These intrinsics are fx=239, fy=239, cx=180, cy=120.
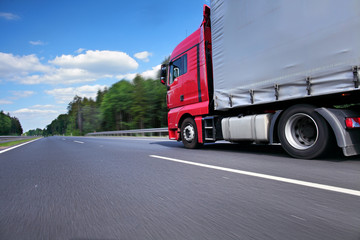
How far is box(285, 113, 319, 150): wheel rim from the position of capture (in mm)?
4523

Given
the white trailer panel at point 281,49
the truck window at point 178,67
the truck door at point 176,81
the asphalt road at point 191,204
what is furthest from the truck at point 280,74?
the asphalt road at point 191,204

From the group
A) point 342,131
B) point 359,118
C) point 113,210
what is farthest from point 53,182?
point 359,118

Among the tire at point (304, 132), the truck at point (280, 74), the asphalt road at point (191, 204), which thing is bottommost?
the asphalt road at point (191, 204)

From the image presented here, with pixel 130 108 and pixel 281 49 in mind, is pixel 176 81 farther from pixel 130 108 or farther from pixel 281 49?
pixel 130 108

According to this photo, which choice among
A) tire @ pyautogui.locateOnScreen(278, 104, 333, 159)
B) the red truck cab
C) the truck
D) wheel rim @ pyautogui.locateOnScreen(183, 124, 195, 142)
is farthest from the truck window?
tire @ pyautogui.locateOnScreen(278, 104, 333, 159)

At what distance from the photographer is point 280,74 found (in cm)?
466

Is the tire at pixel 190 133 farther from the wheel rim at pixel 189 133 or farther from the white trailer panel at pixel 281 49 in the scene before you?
the white trailer panel at pixel 281 49

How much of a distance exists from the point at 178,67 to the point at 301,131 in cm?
453

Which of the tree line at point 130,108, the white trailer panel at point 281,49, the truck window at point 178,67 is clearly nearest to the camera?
the white trailer panel at point 281,49

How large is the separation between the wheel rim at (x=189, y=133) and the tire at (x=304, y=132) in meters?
3.07

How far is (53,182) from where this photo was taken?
353cm

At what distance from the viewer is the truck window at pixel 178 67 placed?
7571 mm

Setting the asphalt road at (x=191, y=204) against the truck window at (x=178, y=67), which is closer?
the asphalt road at (x=191, y=204)

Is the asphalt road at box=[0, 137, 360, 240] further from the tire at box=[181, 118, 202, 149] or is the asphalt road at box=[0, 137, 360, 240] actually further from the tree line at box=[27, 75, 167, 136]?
the tree line at box=[27, 75, 167, 136]
